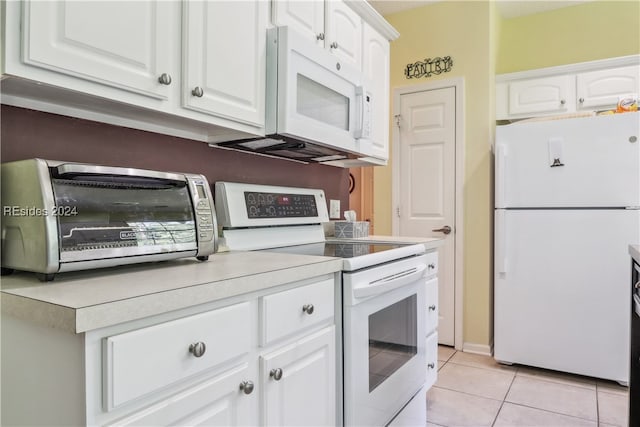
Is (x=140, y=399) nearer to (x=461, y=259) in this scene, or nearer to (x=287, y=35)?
(x=287, y=35)

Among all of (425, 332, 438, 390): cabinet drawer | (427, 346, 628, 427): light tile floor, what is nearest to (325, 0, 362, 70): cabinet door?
(425, 332, 438, 390): cabinet drawer

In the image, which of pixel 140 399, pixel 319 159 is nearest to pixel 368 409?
pixel 140 399

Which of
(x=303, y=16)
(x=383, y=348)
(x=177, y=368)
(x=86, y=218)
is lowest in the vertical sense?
(x=383, y=348)

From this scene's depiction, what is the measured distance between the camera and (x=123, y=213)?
3.37 feet

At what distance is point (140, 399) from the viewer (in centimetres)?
75

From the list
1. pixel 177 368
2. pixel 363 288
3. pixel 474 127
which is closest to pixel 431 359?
pixel 363 288

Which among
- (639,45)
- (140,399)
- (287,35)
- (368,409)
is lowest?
(368,409)

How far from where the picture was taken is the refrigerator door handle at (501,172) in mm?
2795

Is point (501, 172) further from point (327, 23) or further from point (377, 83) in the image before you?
point (327, 23)

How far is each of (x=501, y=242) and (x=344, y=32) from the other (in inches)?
68.2

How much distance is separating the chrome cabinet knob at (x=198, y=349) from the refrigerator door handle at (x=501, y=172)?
246 centimetres

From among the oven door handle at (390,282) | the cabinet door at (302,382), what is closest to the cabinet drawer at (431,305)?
the oven door handle at (390,282)

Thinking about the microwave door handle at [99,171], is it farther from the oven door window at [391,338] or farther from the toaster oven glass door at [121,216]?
A: the oven door window at [391,338]

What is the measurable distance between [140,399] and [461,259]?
2.78m
